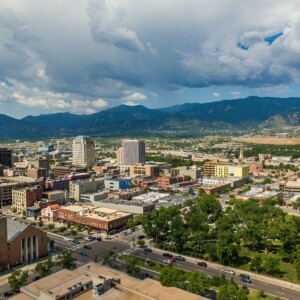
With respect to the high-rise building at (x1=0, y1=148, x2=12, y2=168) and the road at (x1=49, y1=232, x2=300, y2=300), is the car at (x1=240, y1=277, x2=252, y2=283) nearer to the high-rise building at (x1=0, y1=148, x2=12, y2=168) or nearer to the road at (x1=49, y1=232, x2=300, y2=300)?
the road at (x1=49, y1=232, x2=300, y2=300)

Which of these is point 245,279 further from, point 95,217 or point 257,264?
point 95,217

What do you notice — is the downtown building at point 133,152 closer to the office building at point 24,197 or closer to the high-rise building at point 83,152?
the high-rise building at point 83,152

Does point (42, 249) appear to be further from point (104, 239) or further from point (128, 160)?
point (128, 160)

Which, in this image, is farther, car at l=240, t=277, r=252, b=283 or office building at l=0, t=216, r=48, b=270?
office building at l=0, t=216, r=48, b=270

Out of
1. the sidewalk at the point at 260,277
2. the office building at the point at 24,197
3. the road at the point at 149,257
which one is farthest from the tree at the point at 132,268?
the office building at the point at 24,197

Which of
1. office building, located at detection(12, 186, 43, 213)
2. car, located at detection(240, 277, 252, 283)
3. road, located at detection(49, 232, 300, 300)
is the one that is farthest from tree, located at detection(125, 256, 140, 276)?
office building, located at detection(12, 186, 43, 213)

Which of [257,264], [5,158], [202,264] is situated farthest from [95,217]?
[5,158]

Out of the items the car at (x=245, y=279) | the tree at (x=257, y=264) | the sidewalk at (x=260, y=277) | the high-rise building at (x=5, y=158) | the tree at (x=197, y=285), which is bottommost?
the sidewalk at (x=260, y=277)
